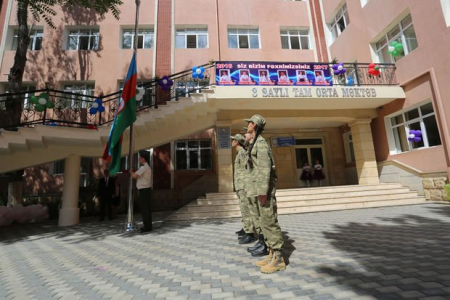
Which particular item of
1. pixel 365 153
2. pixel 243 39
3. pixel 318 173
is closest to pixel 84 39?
pixel 243 39

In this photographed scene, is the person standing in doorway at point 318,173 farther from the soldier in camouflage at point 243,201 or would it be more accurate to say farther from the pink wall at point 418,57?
the soldier in camouflage at point 243,201

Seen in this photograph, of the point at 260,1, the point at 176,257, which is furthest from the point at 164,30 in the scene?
the point at 176,257

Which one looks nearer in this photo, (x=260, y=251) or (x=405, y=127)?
(x=260, y=251)

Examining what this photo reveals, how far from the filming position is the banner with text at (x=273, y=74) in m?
9.70

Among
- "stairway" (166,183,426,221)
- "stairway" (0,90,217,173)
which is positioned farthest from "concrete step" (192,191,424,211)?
"stairway" (0,90,217,173)

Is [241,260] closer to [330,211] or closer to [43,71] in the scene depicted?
[330,211]

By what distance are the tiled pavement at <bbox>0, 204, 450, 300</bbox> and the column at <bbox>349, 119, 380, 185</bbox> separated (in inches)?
213

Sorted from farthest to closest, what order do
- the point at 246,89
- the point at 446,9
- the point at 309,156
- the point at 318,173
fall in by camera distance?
the point at 309,156 < the point at 318,173 < the point at 246,89 < the point at 446,9

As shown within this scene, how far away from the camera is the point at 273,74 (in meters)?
10.0

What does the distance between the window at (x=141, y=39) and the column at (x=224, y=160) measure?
312 inches

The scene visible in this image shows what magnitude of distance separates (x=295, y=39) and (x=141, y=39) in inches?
381

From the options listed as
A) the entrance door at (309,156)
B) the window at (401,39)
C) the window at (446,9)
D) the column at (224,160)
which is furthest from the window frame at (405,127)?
the column at (224,160)

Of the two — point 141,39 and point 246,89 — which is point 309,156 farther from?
point 141,39

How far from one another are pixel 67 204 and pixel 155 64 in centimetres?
869
